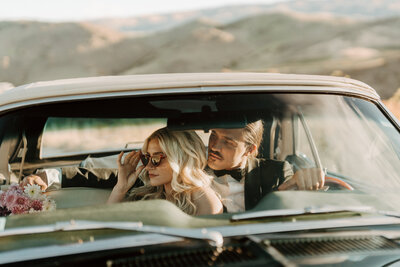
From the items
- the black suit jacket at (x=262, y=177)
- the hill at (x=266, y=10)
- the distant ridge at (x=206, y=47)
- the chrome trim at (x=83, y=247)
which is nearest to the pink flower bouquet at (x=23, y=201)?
the chrome trim at (x=83, y=247)

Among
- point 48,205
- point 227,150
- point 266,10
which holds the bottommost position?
point 48,205

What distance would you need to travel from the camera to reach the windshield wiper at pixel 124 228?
1.63 meters

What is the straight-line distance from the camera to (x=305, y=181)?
7.24 ft

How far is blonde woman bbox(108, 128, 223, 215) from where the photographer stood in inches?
89.1

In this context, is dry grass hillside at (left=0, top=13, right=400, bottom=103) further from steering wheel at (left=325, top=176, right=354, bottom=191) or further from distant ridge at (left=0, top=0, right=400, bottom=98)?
steering wheel at (left=325, top=176, right=354, bottom=191)

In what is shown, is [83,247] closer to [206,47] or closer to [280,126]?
[280,126]

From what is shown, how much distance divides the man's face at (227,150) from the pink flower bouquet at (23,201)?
845 mm

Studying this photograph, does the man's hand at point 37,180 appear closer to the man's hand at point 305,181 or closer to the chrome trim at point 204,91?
the chrome trim at point 204,91

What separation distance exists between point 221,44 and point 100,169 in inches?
1424

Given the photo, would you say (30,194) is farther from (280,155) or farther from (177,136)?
(280,155)

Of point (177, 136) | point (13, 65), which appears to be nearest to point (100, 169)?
point (177, 136)

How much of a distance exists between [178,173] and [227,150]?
0.29m

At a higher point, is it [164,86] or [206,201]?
[164,86]

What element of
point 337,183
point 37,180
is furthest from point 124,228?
point 37,180
